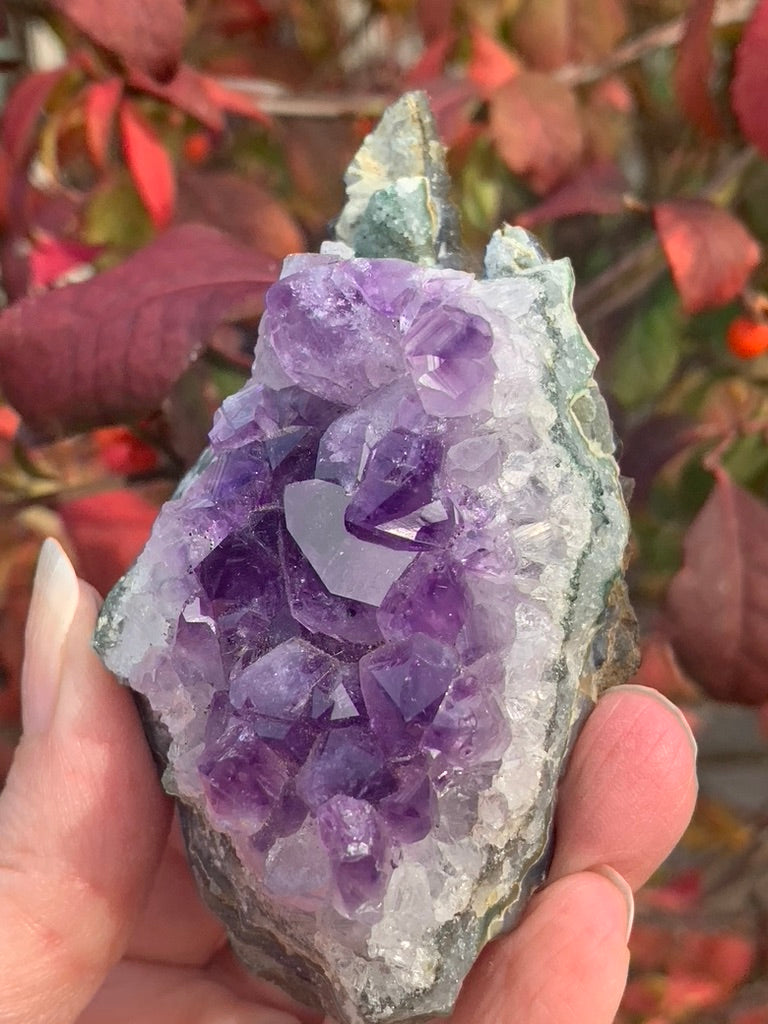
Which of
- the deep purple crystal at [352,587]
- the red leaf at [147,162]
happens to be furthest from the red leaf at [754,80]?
the red leaf at [147,162]

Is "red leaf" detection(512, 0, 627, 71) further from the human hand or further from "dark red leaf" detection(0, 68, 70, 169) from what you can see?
the human hand

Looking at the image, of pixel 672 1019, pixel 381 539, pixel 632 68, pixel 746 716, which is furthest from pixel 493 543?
pixel 746 716

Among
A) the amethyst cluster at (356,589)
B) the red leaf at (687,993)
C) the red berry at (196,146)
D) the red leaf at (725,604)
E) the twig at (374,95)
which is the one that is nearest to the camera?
the amethyst cluster at (356,589)

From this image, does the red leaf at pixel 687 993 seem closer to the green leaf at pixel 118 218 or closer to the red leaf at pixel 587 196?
the red leaf at pixel 587 196

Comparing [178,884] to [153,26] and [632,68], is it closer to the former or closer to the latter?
[153,26]

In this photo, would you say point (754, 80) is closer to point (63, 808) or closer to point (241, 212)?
point (241, 212)

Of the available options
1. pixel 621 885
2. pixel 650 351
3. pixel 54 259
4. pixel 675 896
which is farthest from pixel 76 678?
pixel 675 896

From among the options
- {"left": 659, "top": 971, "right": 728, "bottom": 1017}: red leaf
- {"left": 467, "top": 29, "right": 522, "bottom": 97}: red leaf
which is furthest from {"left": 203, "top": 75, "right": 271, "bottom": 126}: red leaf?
{"left": 659, "top": 971, "right": 728, "bottom": 1017}: red leaf
